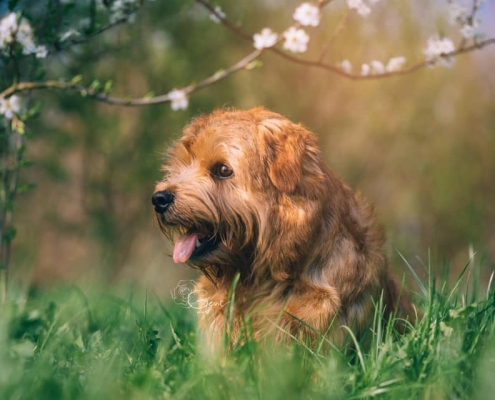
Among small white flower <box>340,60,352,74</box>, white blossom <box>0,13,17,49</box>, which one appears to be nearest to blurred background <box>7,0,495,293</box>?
small white flower <box>340,60,352,74</box>

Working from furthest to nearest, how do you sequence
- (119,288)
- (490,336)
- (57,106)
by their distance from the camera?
(57,106) → (119,288) → (490,336)

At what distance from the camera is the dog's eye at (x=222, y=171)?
352 centimetres

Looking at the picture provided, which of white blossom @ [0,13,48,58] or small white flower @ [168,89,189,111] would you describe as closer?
white blossom @ [0,13,48,58]

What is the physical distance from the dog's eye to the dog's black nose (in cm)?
25

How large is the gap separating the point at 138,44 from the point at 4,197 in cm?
506

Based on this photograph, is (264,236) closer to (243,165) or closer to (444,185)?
(243,165)

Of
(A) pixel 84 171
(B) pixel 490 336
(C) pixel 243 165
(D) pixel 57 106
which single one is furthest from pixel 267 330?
(A) pixel 84 171

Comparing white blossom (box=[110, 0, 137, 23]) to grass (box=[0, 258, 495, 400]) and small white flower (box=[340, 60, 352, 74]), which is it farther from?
grass (box=[0, 258, 495, 400])

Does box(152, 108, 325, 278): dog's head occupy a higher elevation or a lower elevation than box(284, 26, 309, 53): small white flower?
lower

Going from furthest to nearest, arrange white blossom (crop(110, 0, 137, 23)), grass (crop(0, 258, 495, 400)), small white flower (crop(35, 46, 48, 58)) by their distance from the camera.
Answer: white blossom (crop(110, 0, 137, 23))
small white flower (crop(35, 46, 48, 58))
grass (crop(0, 258, 495, 400))

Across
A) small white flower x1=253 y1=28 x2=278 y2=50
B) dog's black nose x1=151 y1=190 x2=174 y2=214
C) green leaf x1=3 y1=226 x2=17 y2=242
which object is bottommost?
green leaf x1=3 y1=226 x2=17 y2=242

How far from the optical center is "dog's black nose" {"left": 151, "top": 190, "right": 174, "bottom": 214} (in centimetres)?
343

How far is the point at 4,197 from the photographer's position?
4.91 meters

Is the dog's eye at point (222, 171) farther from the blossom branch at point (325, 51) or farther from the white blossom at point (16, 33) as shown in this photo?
the white blossom at point (16, 33)
